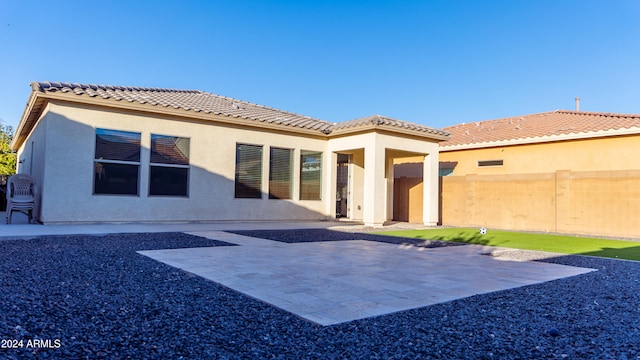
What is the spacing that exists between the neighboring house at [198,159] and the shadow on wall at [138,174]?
3cm

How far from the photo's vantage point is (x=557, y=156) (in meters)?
13.5

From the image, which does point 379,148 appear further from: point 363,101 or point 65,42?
point 65,42

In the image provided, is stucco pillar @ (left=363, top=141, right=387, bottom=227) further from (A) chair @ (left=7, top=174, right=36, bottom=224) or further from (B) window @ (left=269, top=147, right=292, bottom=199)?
(A) chair @ (left=7, top=174, right=36, bottom=224)

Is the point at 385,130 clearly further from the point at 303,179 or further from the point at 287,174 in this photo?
the point at 287,174

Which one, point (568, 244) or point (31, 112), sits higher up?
point (31, 112)

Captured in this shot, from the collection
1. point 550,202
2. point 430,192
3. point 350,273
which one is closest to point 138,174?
point 350,273

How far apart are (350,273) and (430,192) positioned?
30.2 feet

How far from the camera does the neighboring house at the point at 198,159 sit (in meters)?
10.0

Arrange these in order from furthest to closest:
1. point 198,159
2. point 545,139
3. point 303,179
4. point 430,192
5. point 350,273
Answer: point 303,179 → point 430,192 → point 545,139 → point 198,159 → point 350,273

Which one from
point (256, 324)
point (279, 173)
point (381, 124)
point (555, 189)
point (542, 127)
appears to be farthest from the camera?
point (542, 127)

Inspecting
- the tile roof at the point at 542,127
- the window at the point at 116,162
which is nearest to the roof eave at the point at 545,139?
the tile roof at the point at 542,127

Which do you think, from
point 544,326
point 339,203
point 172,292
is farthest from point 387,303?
point 339,203

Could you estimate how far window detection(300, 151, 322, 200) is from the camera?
45.8ft

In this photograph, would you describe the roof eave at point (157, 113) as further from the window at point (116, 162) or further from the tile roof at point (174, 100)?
the window at point (116, 162)
